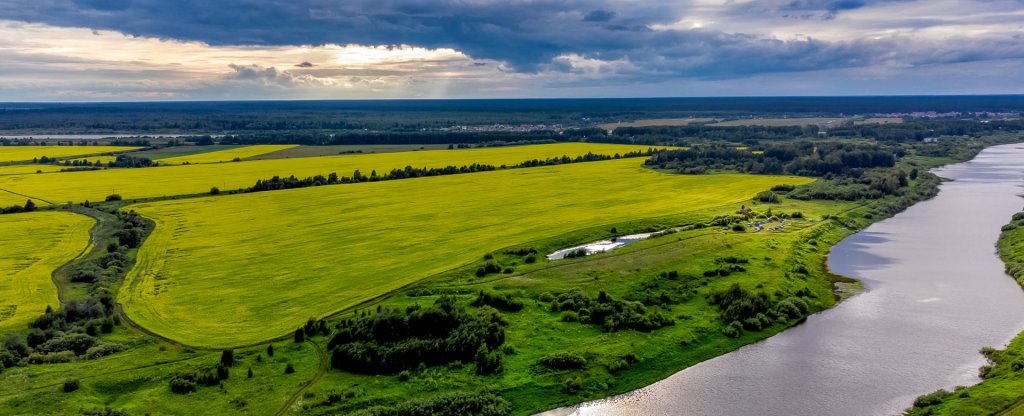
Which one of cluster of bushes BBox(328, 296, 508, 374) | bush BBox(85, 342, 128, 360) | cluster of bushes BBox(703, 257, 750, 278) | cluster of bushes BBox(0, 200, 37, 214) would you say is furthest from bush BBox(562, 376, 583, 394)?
cluster of bushes BBox(0, 200, 37, 214)

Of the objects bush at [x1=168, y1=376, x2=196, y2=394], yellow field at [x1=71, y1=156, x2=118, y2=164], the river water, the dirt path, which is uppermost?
yellow field at [x1=71, y1=156, x2=118, y2=164]

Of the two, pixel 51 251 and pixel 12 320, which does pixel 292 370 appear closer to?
pixel 12 320

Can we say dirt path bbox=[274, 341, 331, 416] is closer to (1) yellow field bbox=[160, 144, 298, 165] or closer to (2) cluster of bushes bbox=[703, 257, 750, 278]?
(2) cluster of bushes bbox=[703, 257, 750, 278]

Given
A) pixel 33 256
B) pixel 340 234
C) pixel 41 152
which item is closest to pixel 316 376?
pixel 340 234

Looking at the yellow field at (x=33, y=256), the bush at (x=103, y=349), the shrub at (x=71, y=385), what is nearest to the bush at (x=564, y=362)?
the shrub at (x=71, y=385)

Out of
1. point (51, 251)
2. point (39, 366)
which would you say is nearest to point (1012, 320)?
point (39, 366)

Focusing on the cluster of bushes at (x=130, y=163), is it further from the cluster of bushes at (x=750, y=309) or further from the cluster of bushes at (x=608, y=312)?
the cluster of bushes at (x=750, y=309)
